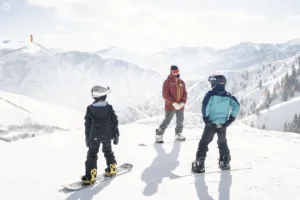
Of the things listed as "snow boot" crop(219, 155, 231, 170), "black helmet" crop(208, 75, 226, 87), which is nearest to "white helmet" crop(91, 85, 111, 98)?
"black helmet" crop(208, 75, 226, 87)

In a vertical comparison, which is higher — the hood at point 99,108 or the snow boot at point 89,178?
the hood at point 99,108

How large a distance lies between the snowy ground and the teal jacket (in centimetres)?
122

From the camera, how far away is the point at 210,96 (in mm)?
6727

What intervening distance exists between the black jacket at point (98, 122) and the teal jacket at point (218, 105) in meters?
2.14

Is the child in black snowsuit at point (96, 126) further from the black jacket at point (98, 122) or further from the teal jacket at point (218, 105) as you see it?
the teal jacket at point (218, 105)

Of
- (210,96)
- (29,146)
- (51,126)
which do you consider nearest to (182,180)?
(210,96)

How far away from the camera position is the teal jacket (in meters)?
6.74

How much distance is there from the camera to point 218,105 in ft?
22.2

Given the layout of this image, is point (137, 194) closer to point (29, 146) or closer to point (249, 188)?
point (249, 188)

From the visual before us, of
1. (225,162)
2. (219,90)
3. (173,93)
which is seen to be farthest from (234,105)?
(173,93)

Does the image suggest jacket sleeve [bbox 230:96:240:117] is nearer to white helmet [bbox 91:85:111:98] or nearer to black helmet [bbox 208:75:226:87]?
black helmet [bbox 208:75:226:87]

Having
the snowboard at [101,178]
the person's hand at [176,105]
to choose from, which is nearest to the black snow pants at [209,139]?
the snowboard at [101,178]

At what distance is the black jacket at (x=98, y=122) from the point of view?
6.14 metres

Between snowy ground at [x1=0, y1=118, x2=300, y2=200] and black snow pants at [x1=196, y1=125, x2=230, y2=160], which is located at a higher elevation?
black snow pants at [x1=196, y1=125, x2=230, y2=160]
